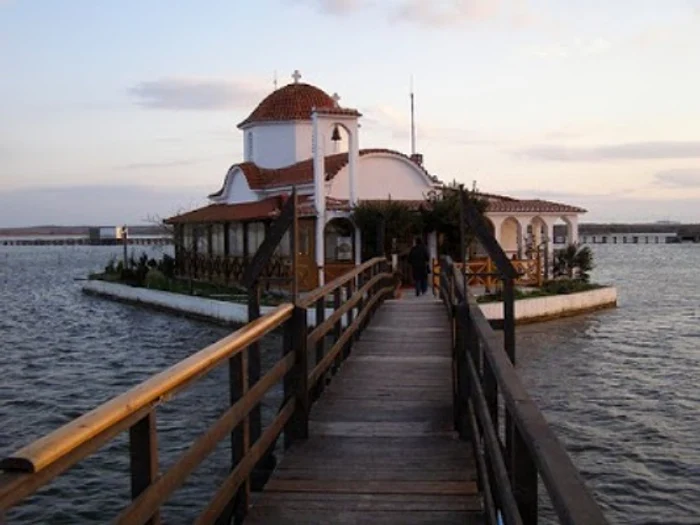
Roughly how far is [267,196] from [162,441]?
2229cm

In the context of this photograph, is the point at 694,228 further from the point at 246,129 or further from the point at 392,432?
the point at 392,432

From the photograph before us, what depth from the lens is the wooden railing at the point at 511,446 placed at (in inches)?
97.4

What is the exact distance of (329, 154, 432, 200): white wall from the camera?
104ft

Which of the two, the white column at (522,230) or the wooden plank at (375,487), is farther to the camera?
the white column at (522,230)

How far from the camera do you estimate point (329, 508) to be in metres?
5.46

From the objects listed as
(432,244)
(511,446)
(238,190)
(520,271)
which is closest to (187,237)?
(238,190)

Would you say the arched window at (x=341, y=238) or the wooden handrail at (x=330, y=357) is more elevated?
the arched window at (x=341, y=238)

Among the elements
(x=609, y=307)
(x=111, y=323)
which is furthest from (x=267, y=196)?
(x=609, y=307)

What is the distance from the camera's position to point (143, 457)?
11.4 feet

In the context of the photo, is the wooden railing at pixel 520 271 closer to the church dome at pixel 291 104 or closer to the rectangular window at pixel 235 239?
the rectangular window at pixel 235 239

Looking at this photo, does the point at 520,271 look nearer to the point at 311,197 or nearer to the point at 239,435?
the point at 311,197

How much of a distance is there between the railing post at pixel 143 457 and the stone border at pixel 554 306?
2038 centimetres

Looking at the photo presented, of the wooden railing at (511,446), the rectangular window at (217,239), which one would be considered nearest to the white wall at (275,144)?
the rectangular window at (217,239)

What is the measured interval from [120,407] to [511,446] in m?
1.71
